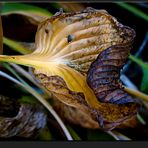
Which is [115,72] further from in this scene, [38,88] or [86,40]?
[38,88]

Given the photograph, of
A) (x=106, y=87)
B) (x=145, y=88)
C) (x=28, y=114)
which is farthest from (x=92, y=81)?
(x=145, y=88)

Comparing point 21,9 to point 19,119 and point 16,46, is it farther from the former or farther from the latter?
point 19,119

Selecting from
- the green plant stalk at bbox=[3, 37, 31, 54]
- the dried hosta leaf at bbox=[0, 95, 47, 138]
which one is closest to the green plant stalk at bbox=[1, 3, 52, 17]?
the green plant stalk at bbox=[3, 37, 31, 54]

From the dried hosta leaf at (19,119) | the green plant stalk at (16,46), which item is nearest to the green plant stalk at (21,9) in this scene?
the green plant stalk at (16,46)

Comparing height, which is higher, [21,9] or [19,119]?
[21,9]

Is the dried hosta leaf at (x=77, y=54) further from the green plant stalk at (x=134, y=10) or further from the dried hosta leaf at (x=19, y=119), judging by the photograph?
the green plant stalk at (x=134, y=10)

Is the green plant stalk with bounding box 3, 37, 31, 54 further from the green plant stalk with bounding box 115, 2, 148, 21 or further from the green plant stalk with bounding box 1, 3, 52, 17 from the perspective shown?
the green plant stalk with bounding box 115, 2, 148, 21

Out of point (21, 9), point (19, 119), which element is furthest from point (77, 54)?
point (21, 9)
